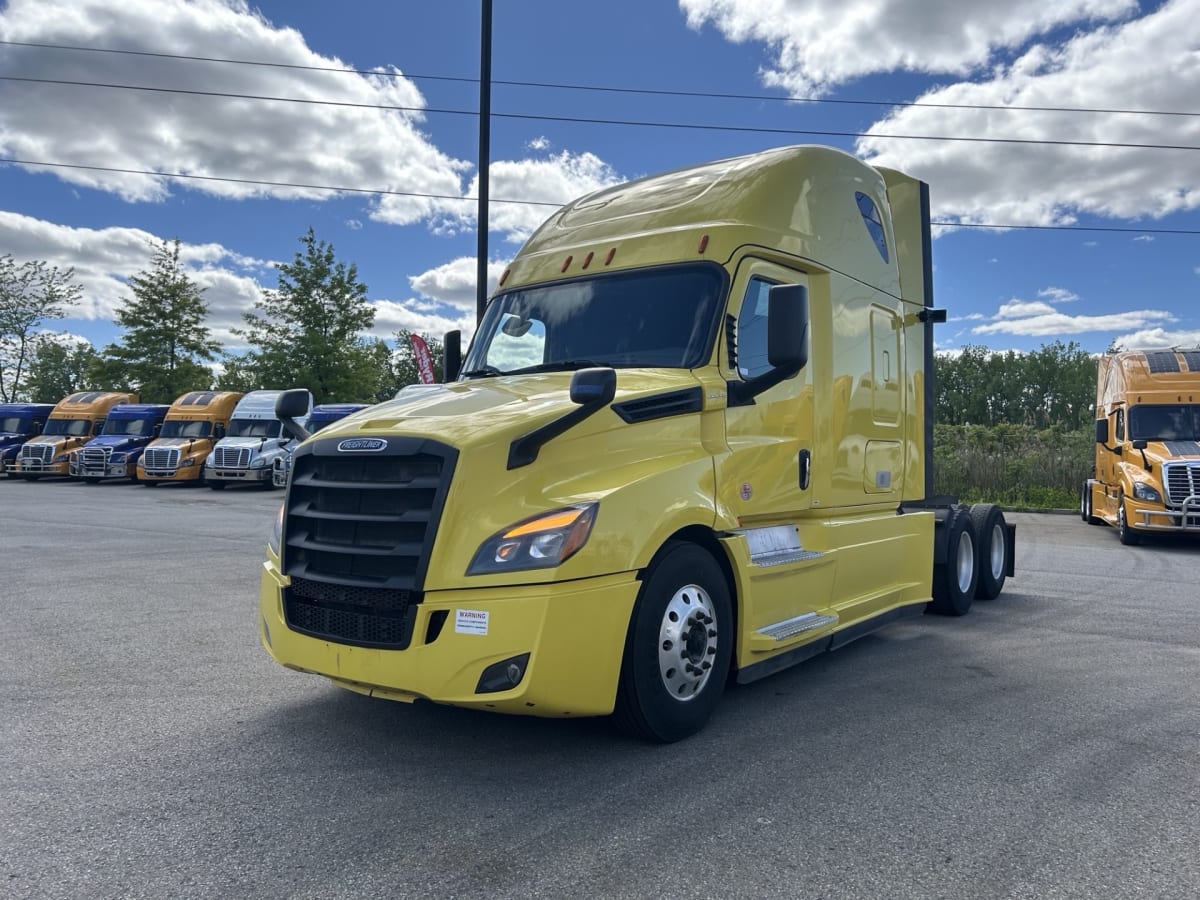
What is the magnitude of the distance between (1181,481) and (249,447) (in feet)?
77.6

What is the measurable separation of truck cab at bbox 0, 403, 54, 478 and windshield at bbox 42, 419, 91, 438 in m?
2.09

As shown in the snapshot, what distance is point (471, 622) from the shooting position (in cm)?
392

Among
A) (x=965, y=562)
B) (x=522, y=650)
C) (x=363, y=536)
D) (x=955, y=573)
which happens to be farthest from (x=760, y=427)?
(x=965, y=562)

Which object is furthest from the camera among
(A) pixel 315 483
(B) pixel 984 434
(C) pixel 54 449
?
(C) pixel 54 449

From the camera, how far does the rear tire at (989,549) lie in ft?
29.8

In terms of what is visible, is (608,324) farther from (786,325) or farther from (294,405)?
(294,405)

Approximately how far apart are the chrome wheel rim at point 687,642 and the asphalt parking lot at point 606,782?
0.31 meters

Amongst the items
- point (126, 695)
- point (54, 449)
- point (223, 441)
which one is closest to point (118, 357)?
point (54, 449)

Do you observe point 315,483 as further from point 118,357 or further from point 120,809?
point 118,357

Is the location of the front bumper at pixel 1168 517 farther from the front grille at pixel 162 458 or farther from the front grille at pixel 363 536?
the front grille at pixel 162 458

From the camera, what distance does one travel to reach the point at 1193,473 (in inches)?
558

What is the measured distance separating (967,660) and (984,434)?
69.4 ft

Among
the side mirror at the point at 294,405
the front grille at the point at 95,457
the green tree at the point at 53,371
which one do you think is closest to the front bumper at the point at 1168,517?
the side mirror at the point at 294,405

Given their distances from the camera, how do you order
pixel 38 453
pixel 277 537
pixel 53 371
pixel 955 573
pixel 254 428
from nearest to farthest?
pixel 277 537 < pixel 955 573 < pixel 254 428 < pixel 38 453 < pixel 53 371
